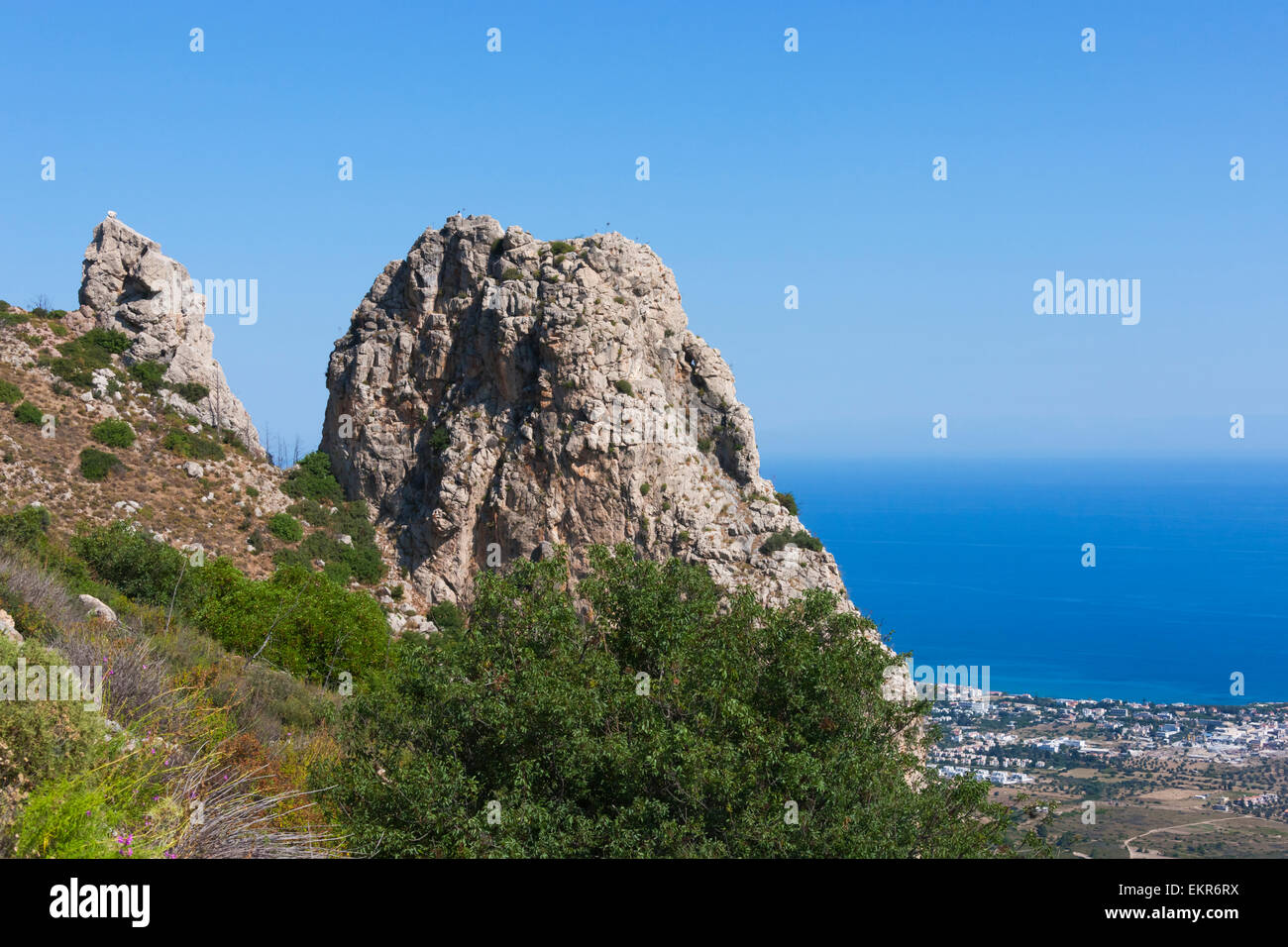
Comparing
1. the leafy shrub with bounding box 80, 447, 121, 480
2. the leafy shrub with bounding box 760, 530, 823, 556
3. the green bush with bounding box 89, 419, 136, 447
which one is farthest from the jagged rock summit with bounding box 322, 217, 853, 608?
the leafy shrub with bounding box 80, 447, 121, 480

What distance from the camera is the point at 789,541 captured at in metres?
31.6

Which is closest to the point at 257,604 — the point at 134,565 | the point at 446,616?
the point at 134,565

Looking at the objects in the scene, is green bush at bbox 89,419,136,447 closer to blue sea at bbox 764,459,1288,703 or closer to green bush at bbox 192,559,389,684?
green bush at bbox 192,559,389,684

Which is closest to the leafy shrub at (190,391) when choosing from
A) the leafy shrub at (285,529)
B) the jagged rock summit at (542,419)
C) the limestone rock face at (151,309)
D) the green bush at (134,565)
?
the limestone rock face at (151,309)

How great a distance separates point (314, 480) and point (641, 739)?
30978 mm

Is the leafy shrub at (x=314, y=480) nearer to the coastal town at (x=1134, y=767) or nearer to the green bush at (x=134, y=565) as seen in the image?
the green bush at (x=134, y=565)

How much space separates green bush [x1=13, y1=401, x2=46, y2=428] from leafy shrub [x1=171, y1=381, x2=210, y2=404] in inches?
207

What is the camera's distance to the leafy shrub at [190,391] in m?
36.1

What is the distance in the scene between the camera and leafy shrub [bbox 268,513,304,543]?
110 feet

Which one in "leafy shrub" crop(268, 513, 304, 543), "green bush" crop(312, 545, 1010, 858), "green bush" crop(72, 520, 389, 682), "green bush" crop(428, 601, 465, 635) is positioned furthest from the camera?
"leafy shrub" crop(268, 513, 304, 543)

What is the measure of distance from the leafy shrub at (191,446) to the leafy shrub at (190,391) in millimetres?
1976

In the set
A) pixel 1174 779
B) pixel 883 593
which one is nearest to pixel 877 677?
pixel 1174 779

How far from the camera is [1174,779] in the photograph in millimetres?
34844
